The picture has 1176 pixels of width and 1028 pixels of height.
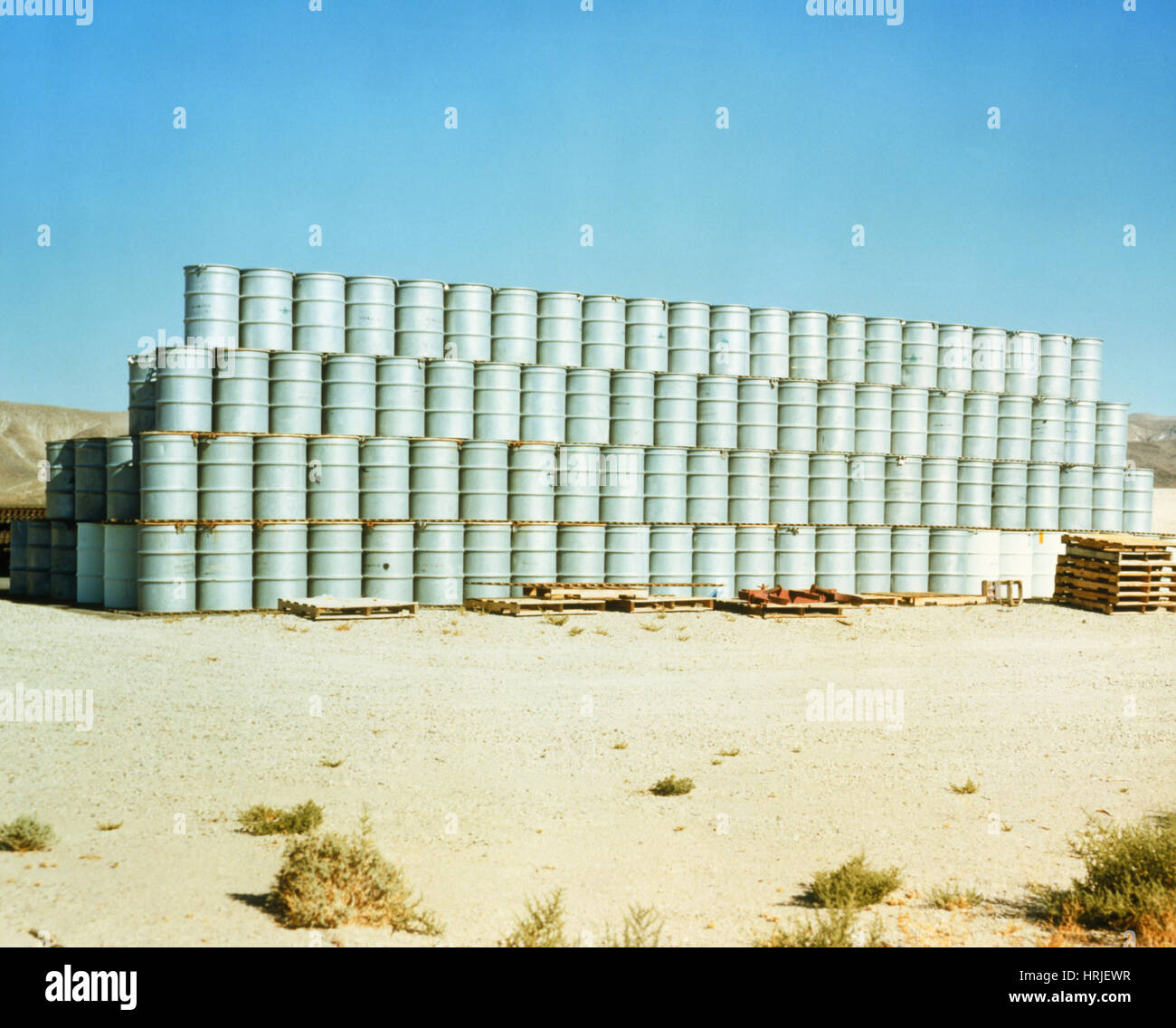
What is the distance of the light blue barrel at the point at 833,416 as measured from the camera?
23.0m

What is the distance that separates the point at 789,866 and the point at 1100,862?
5.96ft

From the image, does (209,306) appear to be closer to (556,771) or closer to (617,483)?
(617,483)

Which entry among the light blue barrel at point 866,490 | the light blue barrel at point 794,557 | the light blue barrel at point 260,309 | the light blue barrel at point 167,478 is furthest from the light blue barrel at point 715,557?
the light blue barrel at point 167,478

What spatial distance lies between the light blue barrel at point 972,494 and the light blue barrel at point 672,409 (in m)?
6.54

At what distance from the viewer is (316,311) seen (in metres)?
19.8

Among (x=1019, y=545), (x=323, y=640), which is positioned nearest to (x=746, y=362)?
(x=1019, y=545)

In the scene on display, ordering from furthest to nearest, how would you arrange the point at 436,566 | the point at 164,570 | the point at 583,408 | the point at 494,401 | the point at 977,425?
the point at 977,425 → the point at 583,408 → the point at 494,401 → the point at 436,566 → the point at 164,570

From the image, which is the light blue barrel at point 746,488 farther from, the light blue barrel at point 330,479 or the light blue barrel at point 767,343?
the light blue barrel at point 330,479

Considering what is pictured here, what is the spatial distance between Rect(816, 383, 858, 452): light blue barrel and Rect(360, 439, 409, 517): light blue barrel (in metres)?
9.42

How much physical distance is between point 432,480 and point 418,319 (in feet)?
11.3

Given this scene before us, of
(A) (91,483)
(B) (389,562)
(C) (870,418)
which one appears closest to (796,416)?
(C) (870,418)

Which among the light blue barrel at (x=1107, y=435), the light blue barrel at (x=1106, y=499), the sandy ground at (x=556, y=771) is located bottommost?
the sandy ground at (x=556, y=771)

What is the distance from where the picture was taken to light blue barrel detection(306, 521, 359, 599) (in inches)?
714

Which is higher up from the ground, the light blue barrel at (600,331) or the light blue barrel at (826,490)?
the light blue barrel at (600,331)
